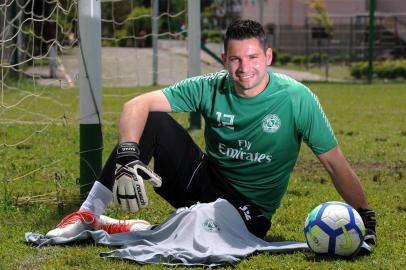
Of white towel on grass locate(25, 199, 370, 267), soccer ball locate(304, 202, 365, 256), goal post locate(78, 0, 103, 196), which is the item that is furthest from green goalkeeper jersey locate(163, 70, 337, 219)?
goal post locate(78, 0, 103, 196)

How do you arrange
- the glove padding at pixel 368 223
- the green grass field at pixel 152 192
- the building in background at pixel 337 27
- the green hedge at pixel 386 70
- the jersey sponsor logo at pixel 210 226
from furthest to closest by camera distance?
the building in background at pixel 337 27 < the green hedge at pixel 386 70 < the glove padding at pixel 368 223 < the jersey sponsor logo at pixel 210 226 < the green grass field at pixel 152 192

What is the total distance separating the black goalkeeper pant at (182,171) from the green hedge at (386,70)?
811 inches

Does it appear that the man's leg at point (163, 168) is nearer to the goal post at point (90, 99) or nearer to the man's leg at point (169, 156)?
the man's leg at point (169, 156)

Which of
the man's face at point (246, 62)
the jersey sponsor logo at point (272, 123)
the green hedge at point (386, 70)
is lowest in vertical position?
the green hedge at point (386, 70)

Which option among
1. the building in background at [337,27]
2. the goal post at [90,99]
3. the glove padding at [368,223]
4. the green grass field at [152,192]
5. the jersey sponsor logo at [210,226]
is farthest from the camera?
the building in background at [337,27]

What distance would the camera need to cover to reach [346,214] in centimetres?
429

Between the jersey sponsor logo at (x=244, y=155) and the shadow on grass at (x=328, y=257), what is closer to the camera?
the shadow on grass at (x=328, y=257)

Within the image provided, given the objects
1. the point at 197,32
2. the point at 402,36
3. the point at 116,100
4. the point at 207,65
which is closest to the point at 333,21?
the point at 402,36

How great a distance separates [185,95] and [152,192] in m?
1.96

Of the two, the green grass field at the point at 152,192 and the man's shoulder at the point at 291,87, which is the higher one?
the man's shoulder at the point at 291,87

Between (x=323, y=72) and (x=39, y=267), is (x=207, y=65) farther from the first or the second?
(x=39, y=267)

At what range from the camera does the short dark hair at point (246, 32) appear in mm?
4352

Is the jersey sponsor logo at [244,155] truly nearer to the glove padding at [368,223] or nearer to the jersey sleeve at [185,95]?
the jersey sleeve at [185,95]

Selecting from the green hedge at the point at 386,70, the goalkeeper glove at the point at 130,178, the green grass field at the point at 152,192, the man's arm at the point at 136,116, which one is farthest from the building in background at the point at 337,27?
the goalkeeper glove at the point at 130,178
